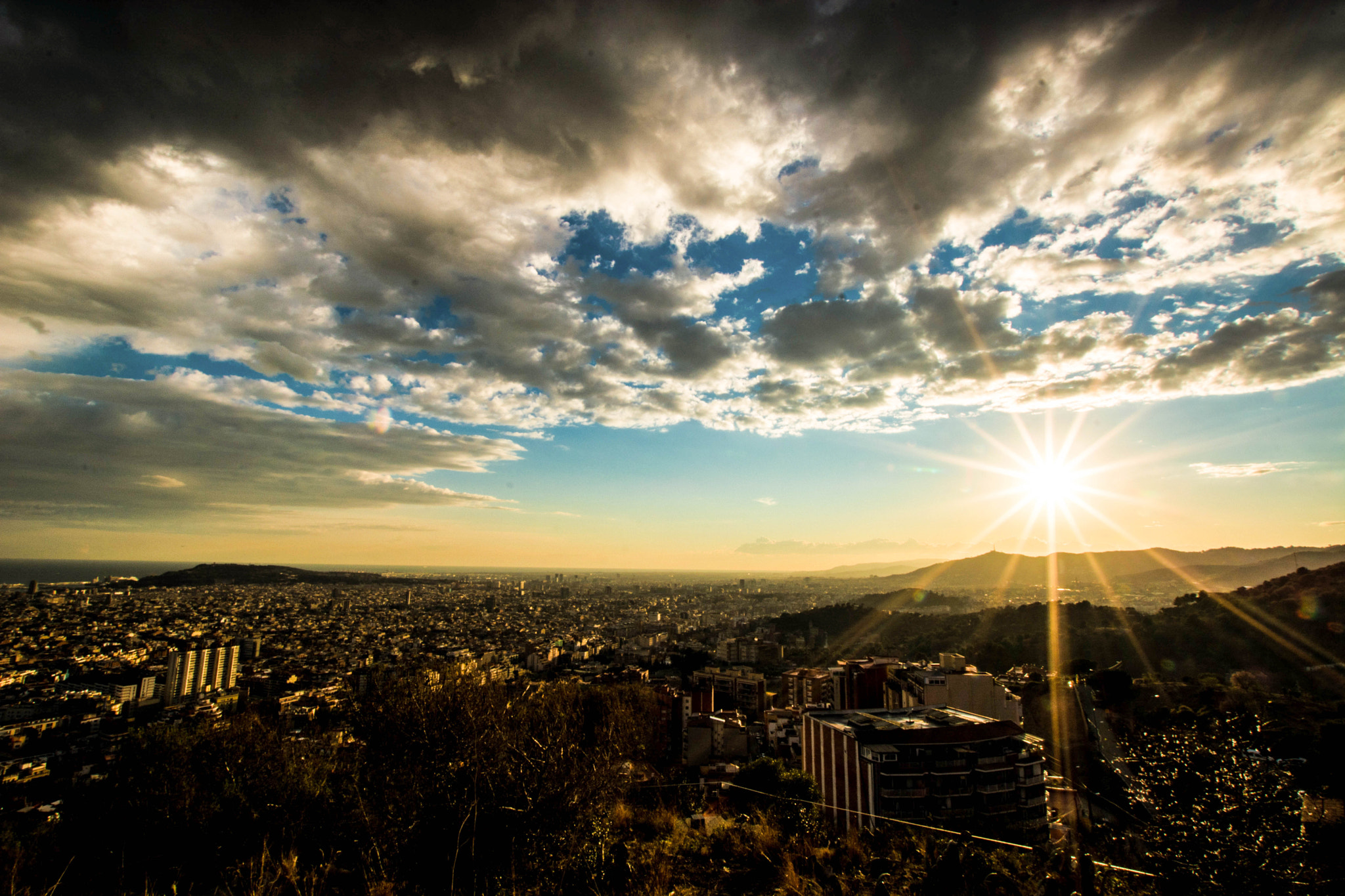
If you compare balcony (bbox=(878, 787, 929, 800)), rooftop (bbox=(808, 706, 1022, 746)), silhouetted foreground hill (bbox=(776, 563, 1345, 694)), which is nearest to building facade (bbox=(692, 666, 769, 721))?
rooftop (bbox=(808, 706, 1022, 746))

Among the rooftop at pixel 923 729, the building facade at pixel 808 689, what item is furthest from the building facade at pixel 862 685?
the rooftop at pixel 923 729

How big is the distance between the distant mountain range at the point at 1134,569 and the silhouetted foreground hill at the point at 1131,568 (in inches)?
5.1

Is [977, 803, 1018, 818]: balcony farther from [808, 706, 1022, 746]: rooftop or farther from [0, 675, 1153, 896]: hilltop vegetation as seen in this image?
[0, 675, 1153, 896]: hilltop vegetation

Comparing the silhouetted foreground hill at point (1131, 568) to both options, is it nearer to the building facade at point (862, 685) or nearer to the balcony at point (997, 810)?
the building facade at point (862, 685)

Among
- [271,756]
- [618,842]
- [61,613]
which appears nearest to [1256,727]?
[618,842]

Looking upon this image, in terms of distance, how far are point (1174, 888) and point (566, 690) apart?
13.3 m

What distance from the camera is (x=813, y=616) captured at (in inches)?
2501

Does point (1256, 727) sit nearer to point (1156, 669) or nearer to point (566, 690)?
point (566, 690)

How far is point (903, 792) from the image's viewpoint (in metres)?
13.8

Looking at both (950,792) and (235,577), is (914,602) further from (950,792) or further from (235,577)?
(235,577)

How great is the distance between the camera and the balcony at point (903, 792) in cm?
1373

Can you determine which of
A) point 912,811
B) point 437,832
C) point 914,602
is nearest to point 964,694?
point 912,811

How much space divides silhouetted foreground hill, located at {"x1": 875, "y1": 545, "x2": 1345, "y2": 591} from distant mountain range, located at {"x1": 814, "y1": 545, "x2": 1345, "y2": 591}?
13 centimetres

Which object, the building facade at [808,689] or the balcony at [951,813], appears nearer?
the balcony at [951,813]
